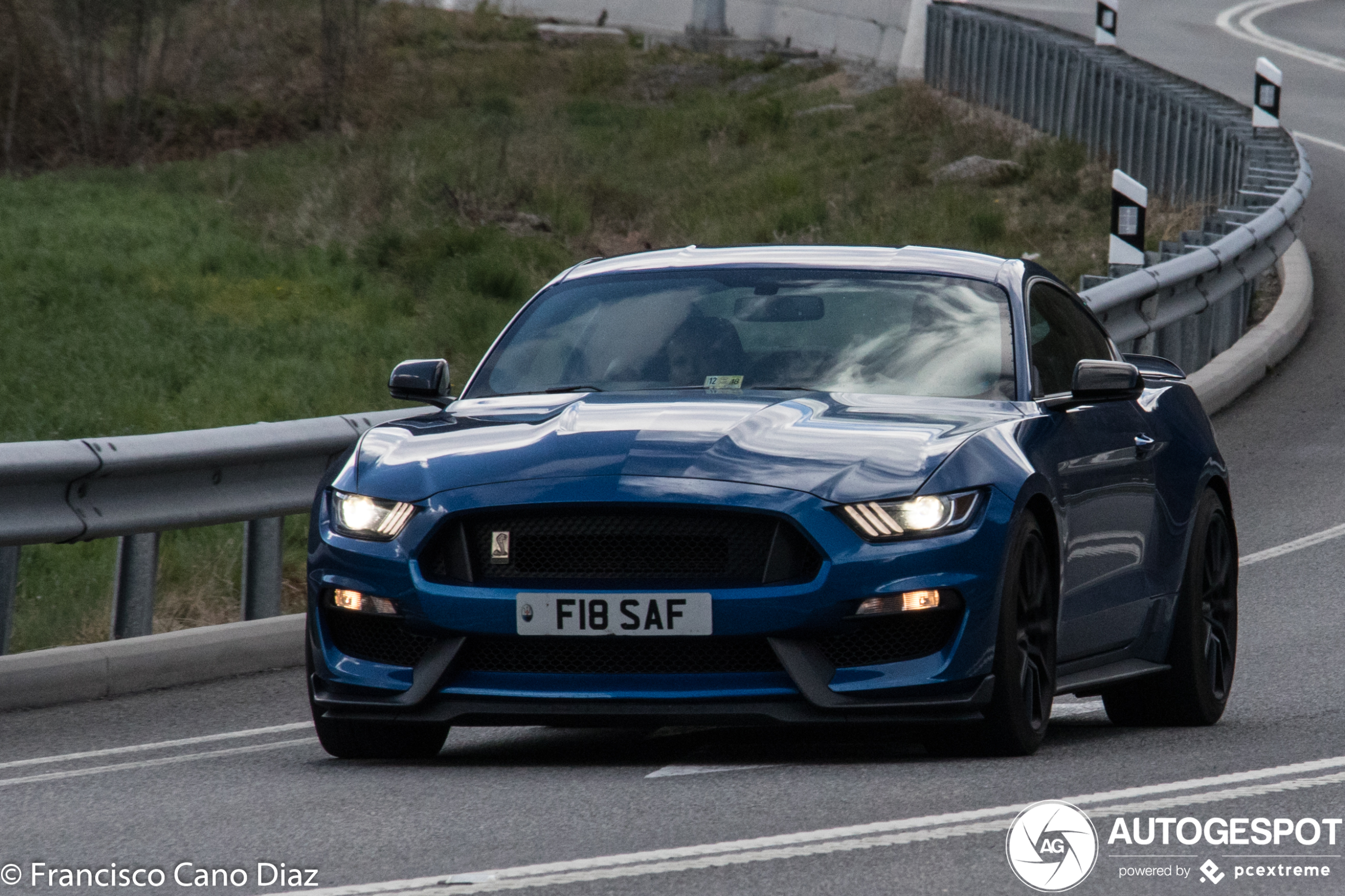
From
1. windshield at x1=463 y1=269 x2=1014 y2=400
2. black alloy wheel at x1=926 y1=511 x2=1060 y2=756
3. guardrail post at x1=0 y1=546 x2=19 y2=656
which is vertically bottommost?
guardrail post at x1=0 y1=546 x2=19 y2=656

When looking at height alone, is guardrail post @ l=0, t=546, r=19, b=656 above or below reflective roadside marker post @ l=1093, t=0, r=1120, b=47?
above

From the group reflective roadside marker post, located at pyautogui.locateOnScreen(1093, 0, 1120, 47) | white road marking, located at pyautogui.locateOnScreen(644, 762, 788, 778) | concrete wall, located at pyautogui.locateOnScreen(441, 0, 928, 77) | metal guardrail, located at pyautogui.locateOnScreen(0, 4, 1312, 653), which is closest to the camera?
white road marking, located at pyautogui.locateOnScreen(644, 762, 788, 778)

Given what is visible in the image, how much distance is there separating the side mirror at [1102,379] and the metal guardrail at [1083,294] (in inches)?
143

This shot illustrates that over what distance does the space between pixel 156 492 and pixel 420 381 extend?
2.06 m

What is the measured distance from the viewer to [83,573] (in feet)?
35.2

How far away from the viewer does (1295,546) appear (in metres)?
12.1

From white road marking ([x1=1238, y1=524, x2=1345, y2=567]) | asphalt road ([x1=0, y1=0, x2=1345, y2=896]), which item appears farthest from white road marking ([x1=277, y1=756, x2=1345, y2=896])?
white road marking ([x1=1238, y1=524, x2=1345, y2=567])

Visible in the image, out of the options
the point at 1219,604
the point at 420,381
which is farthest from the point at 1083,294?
the point at 420,381

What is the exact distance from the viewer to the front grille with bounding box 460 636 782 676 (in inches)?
249

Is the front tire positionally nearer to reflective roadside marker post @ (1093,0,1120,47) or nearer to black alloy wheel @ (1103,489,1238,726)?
black alloy wheel @ (1103,489,1238,726)

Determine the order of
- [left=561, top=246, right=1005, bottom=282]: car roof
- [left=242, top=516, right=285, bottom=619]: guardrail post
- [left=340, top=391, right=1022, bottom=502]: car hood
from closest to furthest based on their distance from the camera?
[left=340, top=391, right=1022, bottom=502]: car hood
[left=561, top=246, right=1005, bottom=282]: car roof
[left=242, top=516, right=285, bottom=619]: guardrail post

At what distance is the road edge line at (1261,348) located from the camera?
16672mm

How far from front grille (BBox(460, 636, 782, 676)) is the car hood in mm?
421

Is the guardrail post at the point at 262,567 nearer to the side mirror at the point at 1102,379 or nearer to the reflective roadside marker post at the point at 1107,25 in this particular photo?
the side mirror at the point at 1102,379
